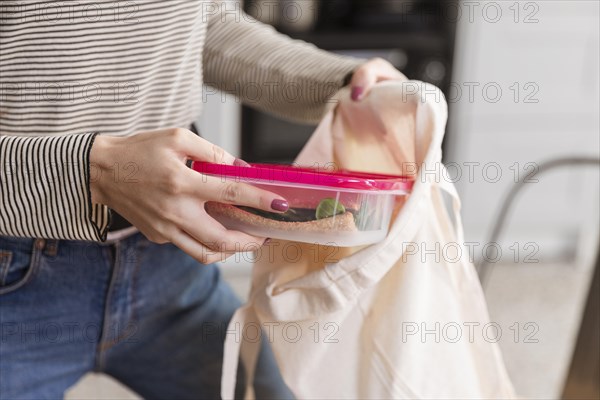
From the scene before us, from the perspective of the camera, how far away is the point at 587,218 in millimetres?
2463

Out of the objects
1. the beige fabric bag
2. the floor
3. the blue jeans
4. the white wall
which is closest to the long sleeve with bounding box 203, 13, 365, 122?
the beige fabric bag

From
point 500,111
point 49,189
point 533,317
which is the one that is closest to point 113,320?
point 49,189

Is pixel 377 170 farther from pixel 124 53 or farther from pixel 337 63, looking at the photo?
pixel 124 53

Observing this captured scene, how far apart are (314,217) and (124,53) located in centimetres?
28

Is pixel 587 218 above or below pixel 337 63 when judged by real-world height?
below

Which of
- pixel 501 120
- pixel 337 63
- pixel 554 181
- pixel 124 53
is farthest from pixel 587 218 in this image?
pixel 124 53

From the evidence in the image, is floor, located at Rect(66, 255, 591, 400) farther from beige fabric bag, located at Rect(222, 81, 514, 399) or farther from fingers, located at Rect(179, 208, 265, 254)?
fingers, located at Rect(179, 208, 265, 254)

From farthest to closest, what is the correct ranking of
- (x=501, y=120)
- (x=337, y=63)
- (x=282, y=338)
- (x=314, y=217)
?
1. (x=501, y=120)
2. (x=337, y=63)
3. (x=282, y=338)
4. (x=314, y=217)

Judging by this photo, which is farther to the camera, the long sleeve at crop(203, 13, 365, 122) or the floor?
the floor

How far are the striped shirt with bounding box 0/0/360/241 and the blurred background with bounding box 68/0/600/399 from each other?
128cm

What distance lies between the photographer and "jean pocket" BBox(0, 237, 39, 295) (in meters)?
0.73

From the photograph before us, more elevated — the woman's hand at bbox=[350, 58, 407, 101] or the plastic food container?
the woman's hand at bbox=[350, 58, 407, 101]

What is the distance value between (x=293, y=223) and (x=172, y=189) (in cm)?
11

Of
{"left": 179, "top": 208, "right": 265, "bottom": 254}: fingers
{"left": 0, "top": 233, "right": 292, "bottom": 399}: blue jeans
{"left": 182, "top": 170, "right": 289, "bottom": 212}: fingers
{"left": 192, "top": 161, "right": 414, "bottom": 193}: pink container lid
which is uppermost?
{"left": 192, "top": 161, "right": 414, "bottom": 193}: pink container lid
